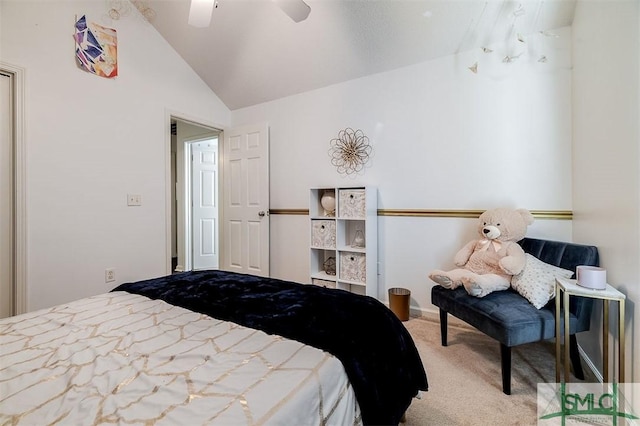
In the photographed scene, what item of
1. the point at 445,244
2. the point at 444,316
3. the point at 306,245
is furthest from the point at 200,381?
the point at 306,245

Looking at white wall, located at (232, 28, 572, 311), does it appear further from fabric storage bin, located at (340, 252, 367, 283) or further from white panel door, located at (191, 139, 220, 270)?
white panel door, located at (191, 139, 220, 270)

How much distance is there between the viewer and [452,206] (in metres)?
2.46

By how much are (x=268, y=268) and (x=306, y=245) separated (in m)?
0.54

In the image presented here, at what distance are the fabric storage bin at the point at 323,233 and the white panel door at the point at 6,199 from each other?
2.33 metres

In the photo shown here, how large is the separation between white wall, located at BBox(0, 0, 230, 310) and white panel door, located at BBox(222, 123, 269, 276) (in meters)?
0.76

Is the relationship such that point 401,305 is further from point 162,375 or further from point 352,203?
point 162,375

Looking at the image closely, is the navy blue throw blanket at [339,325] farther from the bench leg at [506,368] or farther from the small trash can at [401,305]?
the small trash can at [401,305]

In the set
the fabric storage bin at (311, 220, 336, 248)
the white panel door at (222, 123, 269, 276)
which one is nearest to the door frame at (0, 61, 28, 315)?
the white panel door at (222, 123, 269, 276)

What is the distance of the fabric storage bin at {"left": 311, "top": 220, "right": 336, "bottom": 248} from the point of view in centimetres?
282

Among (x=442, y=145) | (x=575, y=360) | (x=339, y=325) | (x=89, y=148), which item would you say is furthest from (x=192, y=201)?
(x=575, y=360)

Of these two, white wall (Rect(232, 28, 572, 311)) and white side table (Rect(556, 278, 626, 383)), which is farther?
white wall (Rect(232, 28, 572, 311))

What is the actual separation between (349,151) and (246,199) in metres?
1.43

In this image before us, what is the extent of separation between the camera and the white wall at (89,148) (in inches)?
83.7

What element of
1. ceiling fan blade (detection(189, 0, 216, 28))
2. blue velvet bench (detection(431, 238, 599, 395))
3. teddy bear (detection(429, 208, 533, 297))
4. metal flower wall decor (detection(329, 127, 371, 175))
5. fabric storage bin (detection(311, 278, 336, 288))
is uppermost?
ceiling fan blade (detection(189, 0, 216, 28))
